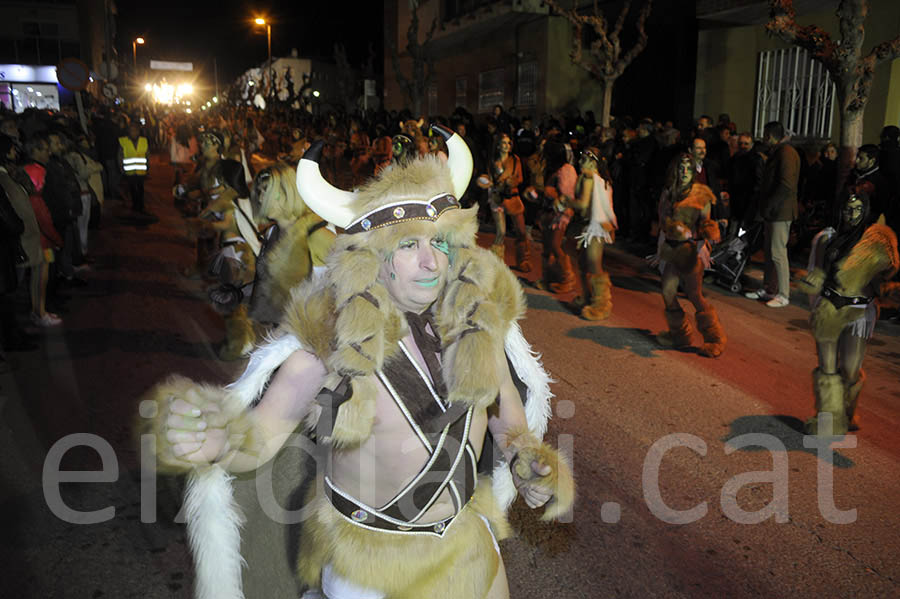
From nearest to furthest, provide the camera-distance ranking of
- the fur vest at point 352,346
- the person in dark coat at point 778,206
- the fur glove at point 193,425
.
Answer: the fur glove at point 193,425, the fur vest at point 352,346, the person in dark coat at point 778,206

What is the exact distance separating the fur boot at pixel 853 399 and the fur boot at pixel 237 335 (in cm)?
505

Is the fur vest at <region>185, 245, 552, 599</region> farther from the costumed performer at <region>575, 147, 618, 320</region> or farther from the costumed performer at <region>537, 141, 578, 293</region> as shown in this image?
the costumed performer at <region>537, 141, 578, 293</region>

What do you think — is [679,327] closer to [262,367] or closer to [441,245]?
[441,245]

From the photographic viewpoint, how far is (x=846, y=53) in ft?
30.7

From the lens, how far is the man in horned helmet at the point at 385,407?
6.61ft

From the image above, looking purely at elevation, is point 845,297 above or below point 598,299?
above

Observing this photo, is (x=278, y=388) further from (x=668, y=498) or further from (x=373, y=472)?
(x=668, y=498)

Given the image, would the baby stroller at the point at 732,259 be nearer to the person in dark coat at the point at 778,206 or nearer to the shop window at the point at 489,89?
the person in dark coat at the point at 778,206

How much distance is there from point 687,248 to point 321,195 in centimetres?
563

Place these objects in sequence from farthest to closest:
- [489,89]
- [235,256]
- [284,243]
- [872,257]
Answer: [489,89], [235,256], [284,243], [872,257]

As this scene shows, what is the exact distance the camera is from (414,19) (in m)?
28.1

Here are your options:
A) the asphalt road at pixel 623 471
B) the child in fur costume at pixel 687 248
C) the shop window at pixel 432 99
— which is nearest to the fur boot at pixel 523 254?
the asphalt road at pixel 623 471

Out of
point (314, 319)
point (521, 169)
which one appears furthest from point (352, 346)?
point (521, 169)

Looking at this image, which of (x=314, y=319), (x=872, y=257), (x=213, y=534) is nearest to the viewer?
(x=314, y=319)
